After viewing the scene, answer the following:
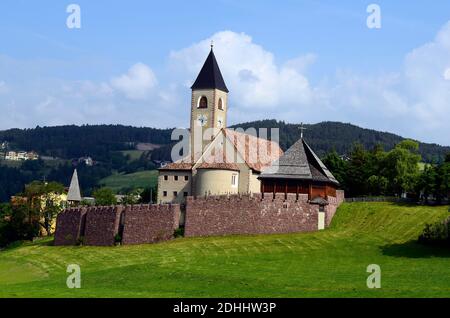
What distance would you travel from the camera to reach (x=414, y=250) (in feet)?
174

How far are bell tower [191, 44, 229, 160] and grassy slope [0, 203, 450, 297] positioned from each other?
1946cm

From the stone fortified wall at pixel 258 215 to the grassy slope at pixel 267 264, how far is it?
1.42 metres

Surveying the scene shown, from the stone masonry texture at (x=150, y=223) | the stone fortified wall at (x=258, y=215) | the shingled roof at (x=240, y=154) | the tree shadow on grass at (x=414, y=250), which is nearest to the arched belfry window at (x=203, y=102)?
the shingled roof at (x=240, y=154)

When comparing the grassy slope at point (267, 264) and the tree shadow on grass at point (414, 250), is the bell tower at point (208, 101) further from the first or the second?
the tree shadow on grass at point (414, 250)

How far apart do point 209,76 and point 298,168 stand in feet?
73.6

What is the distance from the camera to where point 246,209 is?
2485 inches

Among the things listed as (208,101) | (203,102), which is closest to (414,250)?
(208,101)

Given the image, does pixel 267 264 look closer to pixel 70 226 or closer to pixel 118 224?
pixel 118 224

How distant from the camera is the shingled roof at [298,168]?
64500 mm
